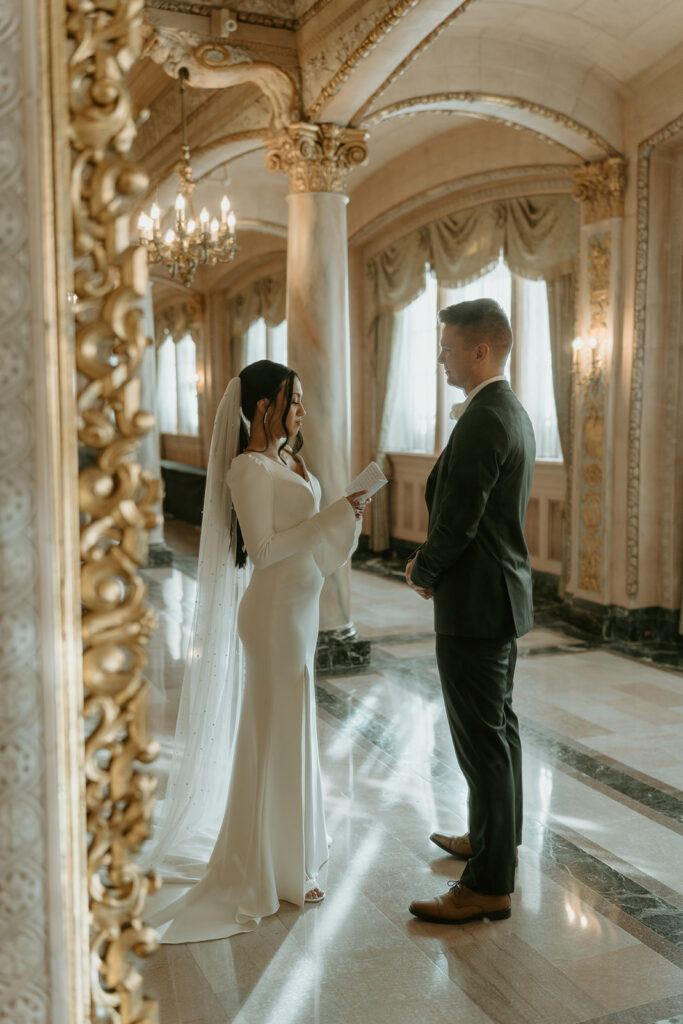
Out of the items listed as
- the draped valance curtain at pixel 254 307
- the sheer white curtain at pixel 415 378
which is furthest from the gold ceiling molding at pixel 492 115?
the draped valance curtain at pixel 254 307

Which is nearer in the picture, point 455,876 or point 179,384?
point 455,876

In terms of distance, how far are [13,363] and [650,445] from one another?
6.71m

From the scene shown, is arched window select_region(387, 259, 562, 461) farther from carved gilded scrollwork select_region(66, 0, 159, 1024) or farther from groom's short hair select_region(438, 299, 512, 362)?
carved gilded scrollwork select_region(66, 0, 159, 1024)

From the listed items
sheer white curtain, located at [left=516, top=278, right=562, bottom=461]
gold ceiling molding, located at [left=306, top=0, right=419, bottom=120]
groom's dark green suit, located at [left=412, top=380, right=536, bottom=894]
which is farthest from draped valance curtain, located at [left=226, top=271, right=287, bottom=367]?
groom's dark green suit, located at [left=412, top=380, right=536, bottom=894]

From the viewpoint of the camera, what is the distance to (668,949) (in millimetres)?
2854

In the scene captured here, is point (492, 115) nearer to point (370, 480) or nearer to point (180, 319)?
point (370, 480)

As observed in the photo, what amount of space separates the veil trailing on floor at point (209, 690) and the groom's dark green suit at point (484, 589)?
689mm

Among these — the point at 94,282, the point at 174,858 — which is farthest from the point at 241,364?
the point at 94,282

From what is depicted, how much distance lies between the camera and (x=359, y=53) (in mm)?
5395

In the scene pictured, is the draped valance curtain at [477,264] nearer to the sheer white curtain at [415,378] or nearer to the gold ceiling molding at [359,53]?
the sheer white curtain at [415,378]

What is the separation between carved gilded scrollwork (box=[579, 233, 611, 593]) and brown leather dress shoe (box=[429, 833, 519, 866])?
4.22 metres

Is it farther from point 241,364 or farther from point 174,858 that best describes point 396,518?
point 174,858

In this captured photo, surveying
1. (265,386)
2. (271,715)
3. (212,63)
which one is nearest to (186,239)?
(212,63)

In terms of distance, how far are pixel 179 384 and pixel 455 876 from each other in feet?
55.7
